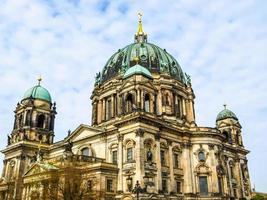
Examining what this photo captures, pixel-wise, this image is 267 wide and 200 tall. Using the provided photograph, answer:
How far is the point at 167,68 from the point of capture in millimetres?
57344

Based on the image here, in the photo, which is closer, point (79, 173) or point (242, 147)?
point (79, 173)

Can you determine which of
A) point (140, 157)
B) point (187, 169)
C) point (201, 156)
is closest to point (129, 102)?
point (140, 157)

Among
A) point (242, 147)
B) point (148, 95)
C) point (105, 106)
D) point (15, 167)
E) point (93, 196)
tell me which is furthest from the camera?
point (242, 147)

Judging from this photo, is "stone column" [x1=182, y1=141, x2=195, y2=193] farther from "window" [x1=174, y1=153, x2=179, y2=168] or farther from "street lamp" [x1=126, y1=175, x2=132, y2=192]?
"street lamp" [x1=126, y1=175, x2=132, y2=192]

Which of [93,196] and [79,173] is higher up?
[79,173]

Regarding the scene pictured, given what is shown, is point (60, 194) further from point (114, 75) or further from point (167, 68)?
point (167, 68)

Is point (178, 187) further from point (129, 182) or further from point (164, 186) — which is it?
point (129, 182)

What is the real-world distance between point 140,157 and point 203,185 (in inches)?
507

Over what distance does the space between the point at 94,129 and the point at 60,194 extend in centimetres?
1496

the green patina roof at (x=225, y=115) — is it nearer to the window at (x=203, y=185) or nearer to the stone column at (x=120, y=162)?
the window at (x=203, y=185)

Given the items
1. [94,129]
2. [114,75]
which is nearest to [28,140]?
[94,129]

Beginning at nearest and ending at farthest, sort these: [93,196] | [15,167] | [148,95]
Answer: [93,196] → [148,95] → [15,167]

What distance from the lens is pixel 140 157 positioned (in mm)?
39344

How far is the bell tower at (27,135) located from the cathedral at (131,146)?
16 cm
